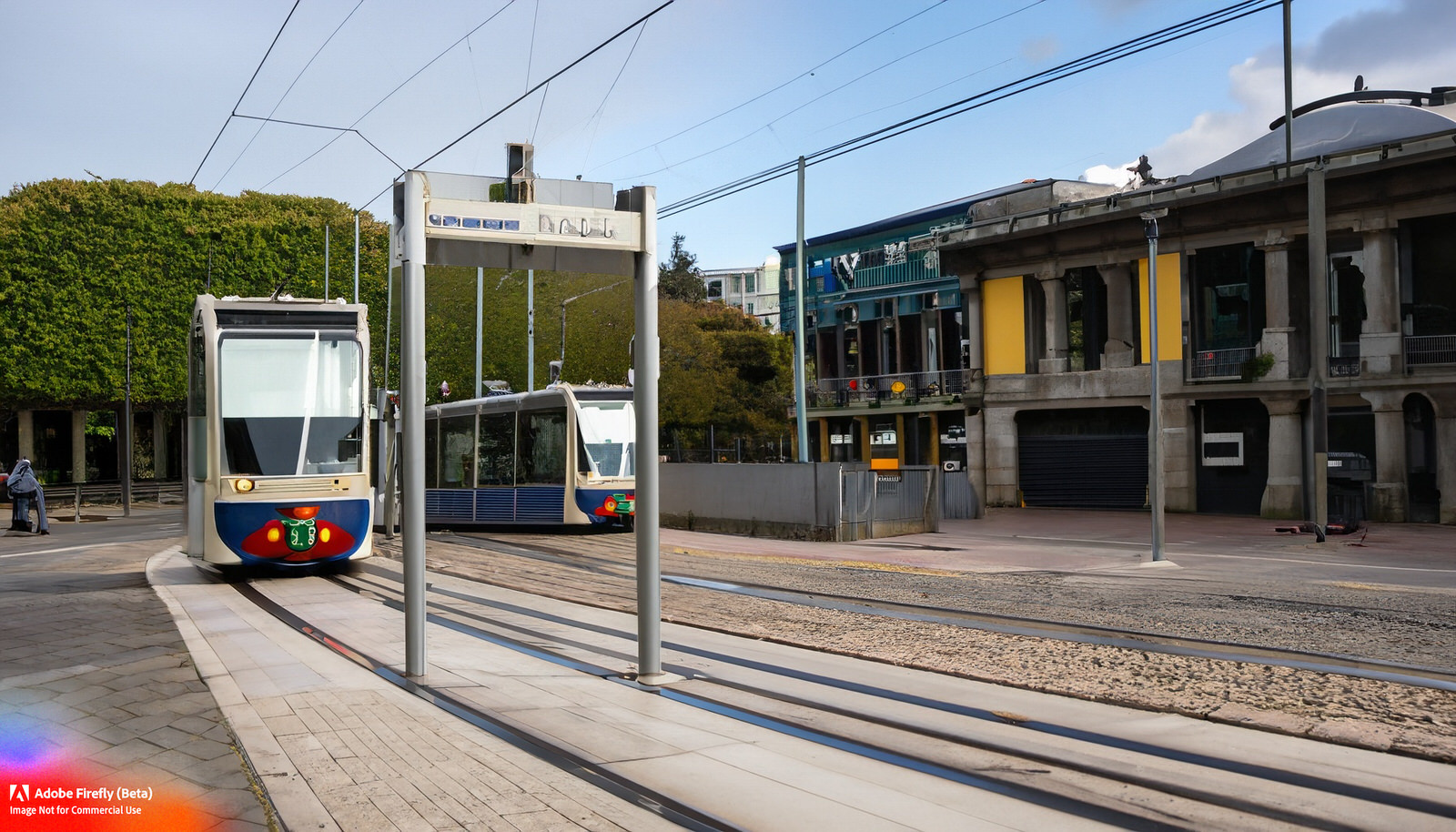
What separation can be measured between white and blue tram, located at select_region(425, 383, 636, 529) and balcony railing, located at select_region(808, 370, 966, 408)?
18.1 metres

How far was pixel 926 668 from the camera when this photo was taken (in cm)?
836

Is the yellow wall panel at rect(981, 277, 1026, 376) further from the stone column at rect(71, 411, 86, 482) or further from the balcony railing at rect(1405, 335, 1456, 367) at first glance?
the stone column at rect(71, 411, 86, 482)

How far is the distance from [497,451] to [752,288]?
9453cm

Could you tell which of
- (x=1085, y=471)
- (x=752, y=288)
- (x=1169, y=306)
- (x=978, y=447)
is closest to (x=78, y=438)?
(x=978, y=447)

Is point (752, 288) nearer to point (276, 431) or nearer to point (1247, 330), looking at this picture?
point (1247, 330)

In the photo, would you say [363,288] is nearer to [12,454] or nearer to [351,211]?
[351,211]

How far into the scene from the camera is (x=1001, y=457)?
34.2 metres

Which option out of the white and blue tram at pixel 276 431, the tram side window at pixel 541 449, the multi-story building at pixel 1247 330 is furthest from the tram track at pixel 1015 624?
the multi-story building at pixel 1247 330

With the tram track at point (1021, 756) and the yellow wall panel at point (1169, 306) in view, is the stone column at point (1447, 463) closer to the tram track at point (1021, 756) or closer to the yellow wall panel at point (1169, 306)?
the yellow wall panel at point (1169, 306)

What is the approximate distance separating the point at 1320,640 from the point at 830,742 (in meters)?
5.33

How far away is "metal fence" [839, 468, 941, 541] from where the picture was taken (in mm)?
23047

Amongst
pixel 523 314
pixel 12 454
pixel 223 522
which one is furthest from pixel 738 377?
pixel 223 522

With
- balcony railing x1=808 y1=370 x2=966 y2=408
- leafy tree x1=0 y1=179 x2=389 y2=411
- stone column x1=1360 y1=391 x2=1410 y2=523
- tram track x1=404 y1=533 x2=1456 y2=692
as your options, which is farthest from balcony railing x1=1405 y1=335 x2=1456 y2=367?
leafy tree x1=0 y1=179 x2=389 y2=411

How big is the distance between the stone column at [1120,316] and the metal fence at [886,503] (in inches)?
351
